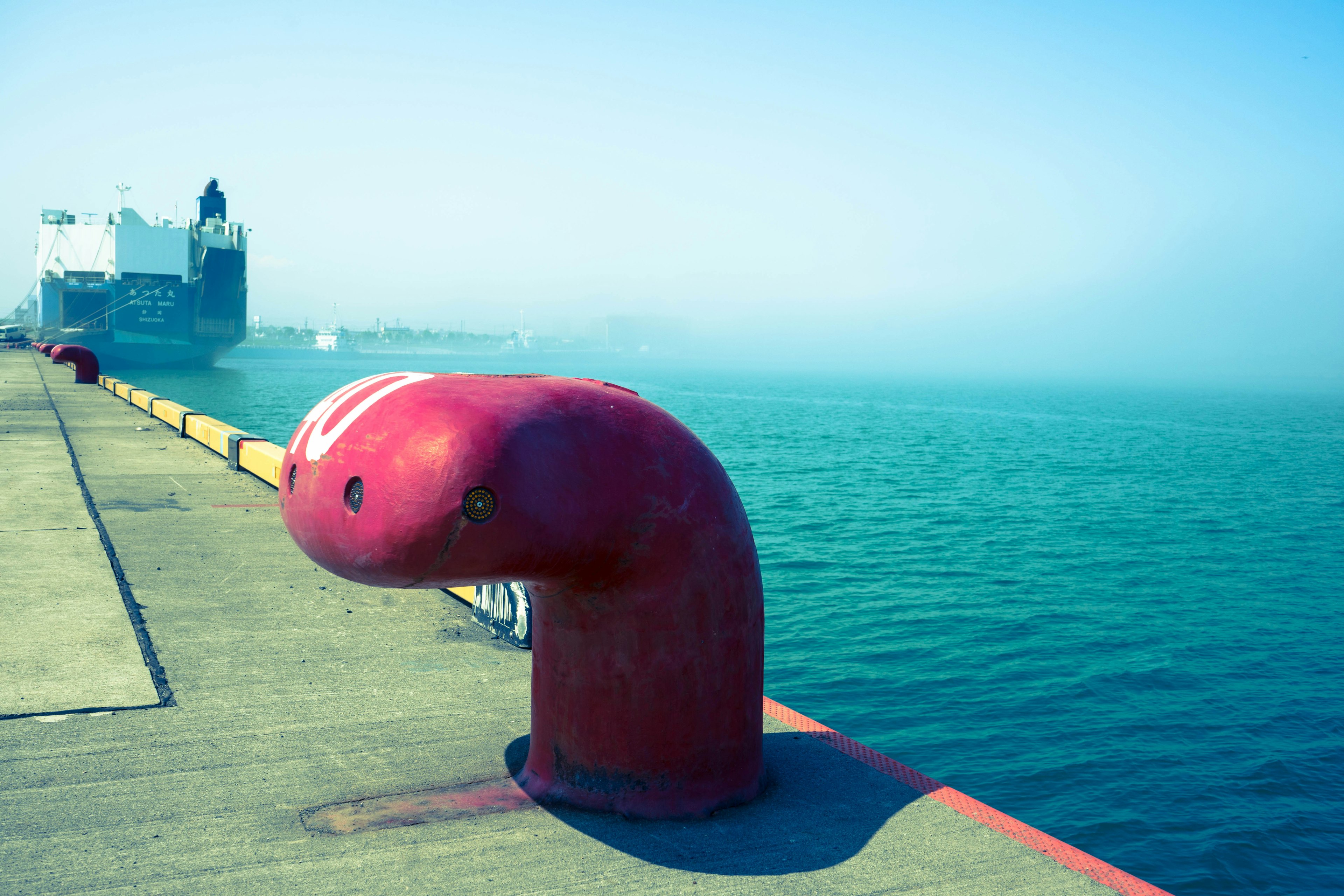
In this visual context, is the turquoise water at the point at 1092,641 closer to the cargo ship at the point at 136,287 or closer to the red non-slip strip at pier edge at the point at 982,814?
the red non-slip strip at pier edge at the point at 982,814

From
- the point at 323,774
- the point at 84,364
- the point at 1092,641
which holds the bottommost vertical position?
the point at 1092,641

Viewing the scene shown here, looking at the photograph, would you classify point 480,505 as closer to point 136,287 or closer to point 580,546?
point 580,546

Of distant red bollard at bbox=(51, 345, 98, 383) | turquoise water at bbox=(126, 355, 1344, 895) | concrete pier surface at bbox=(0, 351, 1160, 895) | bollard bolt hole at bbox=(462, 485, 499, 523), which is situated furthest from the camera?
distant red bollard at bbox=(51, 345, 98, 383)

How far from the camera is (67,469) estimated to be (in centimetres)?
1360

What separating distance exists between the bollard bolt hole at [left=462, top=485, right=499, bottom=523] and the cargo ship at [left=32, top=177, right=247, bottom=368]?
8130 centimetres

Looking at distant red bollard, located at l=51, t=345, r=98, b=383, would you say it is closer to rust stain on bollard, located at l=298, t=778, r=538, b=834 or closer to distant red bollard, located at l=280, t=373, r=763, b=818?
rust stain on bollard, located at l=298, t=778, r=538, b=834

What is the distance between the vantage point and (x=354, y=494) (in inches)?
142

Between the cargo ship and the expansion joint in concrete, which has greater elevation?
the cargo ship

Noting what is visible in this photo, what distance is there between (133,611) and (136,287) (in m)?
79.2

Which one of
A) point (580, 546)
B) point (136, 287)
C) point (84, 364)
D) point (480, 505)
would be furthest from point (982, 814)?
point (136, 287)

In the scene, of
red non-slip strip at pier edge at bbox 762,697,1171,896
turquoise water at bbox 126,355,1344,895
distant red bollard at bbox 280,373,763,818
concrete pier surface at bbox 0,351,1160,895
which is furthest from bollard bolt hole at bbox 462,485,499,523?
turquoise water at bbox 126,355,1344,895

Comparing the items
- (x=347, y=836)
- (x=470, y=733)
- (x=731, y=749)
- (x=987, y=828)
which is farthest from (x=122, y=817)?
(x=987, y=828)

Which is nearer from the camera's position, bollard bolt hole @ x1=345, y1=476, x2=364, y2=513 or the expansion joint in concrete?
bollard bolt hole @ x1=345, y1=476, x2=364, y2=513

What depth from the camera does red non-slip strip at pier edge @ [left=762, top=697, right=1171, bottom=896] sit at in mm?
3816
